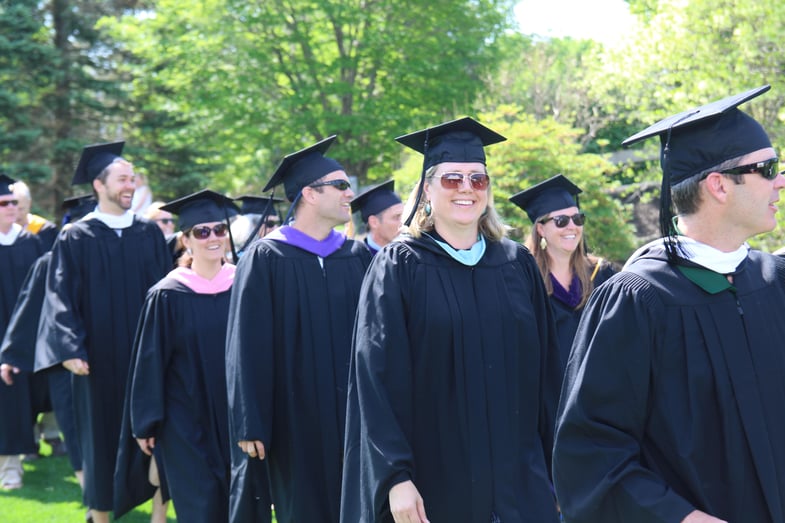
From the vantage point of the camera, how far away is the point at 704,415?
2678 millimetres

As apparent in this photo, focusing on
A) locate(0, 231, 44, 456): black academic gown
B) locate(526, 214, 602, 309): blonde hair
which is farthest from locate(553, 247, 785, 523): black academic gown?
locate(0, 231, 44, 456): black academic gown

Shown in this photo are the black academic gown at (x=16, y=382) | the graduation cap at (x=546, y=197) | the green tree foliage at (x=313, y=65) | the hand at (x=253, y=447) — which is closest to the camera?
the hand at (x=253, y=447)

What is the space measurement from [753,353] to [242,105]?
1889cm

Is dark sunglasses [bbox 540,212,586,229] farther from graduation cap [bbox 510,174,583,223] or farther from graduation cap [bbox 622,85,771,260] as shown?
graduation cap [bbox 622,85,771,260]

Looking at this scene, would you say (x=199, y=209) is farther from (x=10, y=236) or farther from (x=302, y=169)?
(x=10, y=236)

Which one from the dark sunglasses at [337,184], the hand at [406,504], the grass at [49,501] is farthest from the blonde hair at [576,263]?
the grass at [49,501]

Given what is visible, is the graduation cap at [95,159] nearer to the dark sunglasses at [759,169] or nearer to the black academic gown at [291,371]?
the black academic gown at [291,371]

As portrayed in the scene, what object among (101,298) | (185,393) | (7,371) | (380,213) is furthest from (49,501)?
(380,213)

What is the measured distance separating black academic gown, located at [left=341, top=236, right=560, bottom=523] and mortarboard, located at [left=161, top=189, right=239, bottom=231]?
2.47 m

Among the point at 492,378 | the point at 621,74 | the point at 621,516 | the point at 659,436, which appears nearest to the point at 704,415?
the point at 659,436

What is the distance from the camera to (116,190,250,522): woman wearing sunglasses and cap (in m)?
5.82

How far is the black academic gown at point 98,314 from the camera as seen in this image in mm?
6816

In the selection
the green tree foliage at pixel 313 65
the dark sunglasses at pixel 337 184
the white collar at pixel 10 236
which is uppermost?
the green tree foliage at pixel 313 65

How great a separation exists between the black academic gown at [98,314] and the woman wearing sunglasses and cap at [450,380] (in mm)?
3504
